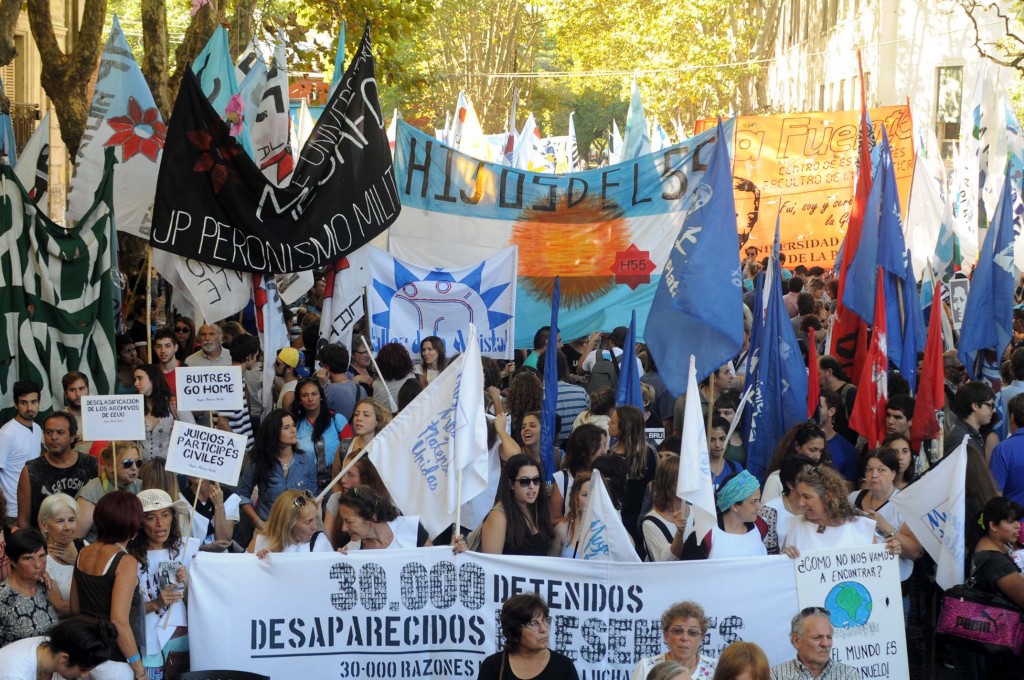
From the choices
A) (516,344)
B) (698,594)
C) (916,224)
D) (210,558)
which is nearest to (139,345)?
(516,344)

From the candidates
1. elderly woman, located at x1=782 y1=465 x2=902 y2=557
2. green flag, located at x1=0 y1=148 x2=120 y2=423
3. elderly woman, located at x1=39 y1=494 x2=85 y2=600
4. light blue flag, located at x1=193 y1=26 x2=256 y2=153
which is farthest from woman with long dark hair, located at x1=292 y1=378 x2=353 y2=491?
light blue flag, located at x1=193 y1=26 x2=256 y2=153

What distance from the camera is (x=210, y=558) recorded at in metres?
6.65

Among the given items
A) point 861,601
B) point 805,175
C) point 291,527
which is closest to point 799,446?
point 861,601

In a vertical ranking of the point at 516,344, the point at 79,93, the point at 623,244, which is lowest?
the point at 516,344

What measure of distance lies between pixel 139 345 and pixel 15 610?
6087 mm

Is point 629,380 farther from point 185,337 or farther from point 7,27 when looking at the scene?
point 7,27

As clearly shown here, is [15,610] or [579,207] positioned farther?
[579,207]

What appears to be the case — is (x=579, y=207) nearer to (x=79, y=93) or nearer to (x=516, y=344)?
(x=516, y=344)

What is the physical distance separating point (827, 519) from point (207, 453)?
3.08 meters

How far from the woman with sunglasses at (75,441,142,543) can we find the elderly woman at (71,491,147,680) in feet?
3.89

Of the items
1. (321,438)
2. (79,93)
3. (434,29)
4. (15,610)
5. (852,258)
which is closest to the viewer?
(15,610)

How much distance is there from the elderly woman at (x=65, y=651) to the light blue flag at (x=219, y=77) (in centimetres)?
751

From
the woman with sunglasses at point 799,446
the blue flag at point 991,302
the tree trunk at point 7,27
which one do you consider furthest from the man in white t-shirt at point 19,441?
the blue flag at point 991,302

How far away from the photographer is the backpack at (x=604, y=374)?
35.3 feet
